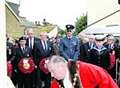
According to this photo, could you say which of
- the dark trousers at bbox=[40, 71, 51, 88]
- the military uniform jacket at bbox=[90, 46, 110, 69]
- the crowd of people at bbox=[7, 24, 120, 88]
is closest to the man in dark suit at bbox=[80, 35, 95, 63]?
the crowd of people at bbox=[7, 24, 120, 88]

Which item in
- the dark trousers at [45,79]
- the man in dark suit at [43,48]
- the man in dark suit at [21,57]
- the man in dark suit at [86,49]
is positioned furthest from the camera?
the man in dark suit at [86,49]

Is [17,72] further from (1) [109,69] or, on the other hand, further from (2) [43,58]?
(1) [109,69]

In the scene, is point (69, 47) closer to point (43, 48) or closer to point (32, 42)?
point (43, 48)

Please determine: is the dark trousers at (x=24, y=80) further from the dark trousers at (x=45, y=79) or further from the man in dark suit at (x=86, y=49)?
the man in dark suit at (x=86, y=49)

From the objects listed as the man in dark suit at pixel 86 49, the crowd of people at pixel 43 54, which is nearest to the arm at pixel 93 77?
the crowd of people at pixel 43 54

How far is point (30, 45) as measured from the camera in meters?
10.1

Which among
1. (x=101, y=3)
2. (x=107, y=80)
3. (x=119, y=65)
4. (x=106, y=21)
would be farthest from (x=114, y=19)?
(x=107, y=80)

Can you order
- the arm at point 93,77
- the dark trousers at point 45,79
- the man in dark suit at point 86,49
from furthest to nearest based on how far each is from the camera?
the man in dark suit at point 86,49 < the dark trousers at point 45,79 < the arm at point 93,77

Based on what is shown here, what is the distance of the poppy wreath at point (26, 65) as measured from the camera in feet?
32.5

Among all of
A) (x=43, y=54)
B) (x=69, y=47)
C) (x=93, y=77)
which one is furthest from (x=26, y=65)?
(x=93, y=77)

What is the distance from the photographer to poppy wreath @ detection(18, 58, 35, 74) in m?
9.90

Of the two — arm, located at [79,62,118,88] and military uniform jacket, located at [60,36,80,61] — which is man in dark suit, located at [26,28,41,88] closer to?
military uniform jacket, located at [60,36,80,61]

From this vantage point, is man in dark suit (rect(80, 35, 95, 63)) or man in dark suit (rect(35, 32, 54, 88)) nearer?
man in dark suit (rect(35, 32, 54, 88))

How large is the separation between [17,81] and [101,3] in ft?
91.1
